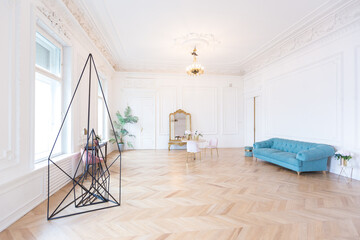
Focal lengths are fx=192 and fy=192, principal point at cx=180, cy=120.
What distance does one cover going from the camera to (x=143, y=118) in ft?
27.3

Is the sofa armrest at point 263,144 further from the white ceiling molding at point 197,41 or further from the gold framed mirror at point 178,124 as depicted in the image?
the white ceiling molding at point 197,41

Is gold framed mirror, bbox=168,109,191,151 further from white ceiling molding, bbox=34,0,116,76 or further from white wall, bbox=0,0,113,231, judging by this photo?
white wall, bbox=0,0,113,231

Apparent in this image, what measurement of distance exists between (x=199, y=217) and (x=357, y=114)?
4026 mm

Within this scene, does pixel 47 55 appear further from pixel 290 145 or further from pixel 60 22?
pixel 290 145

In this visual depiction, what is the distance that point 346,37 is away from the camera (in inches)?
167

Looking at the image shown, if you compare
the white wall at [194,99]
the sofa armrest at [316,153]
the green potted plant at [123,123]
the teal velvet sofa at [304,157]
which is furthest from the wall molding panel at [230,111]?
the sofa armrest at [316,153]

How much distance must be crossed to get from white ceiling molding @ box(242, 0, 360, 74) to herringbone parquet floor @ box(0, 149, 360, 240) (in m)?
3.40

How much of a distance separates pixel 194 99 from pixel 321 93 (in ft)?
15.6

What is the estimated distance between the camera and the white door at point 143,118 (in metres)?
8.27

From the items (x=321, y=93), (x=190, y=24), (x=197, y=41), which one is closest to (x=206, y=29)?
(x=190, y=24)

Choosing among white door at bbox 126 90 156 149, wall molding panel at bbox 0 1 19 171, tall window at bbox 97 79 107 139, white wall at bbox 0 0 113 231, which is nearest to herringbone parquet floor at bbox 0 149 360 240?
white wall at bbox 0 0 113 231

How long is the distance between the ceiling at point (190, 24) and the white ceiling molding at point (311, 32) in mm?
363

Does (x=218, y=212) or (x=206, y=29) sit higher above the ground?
(x=206, y=29)

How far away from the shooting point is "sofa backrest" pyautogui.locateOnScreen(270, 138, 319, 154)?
4921 mm
